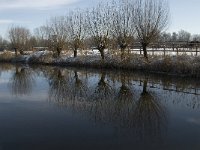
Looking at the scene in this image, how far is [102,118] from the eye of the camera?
1265 centimetres

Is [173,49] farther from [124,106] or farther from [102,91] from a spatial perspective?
[124,106]

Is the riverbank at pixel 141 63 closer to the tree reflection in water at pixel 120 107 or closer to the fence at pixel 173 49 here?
the fence at pixel 173 49

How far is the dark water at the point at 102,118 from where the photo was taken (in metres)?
9.71

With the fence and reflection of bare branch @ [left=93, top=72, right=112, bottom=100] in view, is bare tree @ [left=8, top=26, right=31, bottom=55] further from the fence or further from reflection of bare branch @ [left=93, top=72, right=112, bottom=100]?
reflection of bare branch @ [left=93, top=72, right=112, bottom=100]

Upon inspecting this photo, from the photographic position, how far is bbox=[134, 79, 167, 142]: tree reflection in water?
412 inches

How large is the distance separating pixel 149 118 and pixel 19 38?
206 ft

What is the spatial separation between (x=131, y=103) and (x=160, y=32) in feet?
60.5

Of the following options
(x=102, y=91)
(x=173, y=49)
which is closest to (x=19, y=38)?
(x=173, y=49)

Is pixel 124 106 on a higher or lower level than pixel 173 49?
lower

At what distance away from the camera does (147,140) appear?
9.84 metres

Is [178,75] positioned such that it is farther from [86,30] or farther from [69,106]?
[86,30]

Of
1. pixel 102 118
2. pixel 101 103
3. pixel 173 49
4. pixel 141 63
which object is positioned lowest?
pixel 102 118

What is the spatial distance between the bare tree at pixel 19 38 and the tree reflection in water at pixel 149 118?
54.7 metres

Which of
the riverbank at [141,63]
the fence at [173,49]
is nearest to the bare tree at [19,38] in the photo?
the riverbank at [141,63]
